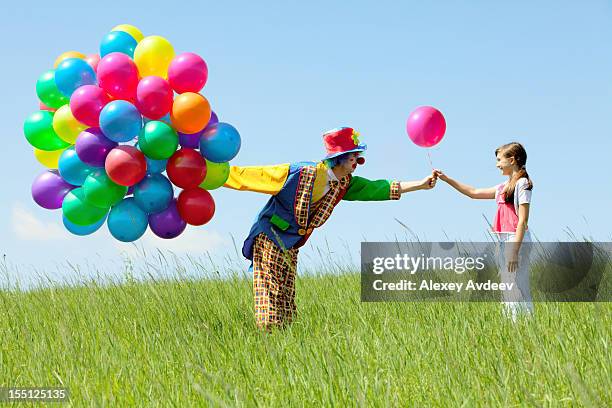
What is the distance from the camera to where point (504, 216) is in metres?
4.79

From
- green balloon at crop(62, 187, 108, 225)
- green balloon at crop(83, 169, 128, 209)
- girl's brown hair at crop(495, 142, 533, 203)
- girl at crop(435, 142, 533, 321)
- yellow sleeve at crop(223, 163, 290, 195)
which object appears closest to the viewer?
green balloon at crop(83, 169, 128, 209)

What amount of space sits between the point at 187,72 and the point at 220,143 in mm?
497

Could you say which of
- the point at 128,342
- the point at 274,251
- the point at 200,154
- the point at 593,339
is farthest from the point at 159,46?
the point at 593,339

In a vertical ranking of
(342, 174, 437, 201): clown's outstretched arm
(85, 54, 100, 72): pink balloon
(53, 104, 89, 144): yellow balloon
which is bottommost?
(342, 174, 437, 201): clown's outstretched arm

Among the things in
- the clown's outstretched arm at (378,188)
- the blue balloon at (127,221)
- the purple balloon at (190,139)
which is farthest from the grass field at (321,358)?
the purple balloon at (190,139)

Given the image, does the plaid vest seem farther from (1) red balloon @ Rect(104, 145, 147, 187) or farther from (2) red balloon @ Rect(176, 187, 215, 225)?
(1) red balloon @ Rect(104, 145, 147, 187)

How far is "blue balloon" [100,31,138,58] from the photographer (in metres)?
4.28

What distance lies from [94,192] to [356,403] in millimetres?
2395

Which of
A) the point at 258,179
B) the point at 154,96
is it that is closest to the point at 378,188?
the point at 258,179

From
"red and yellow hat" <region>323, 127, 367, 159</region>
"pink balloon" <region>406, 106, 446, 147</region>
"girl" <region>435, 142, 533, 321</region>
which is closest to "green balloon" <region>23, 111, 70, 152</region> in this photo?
"red and yellow hat" <region>323, 127, 367, 159</region>

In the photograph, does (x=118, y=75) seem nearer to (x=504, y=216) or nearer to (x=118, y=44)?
(x=118, y=44)

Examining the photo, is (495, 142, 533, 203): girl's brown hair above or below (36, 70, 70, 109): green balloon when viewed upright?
→ below

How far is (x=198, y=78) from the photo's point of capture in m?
4.06

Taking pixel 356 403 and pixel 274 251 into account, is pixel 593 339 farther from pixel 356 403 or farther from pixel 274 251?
pixel 274 251
